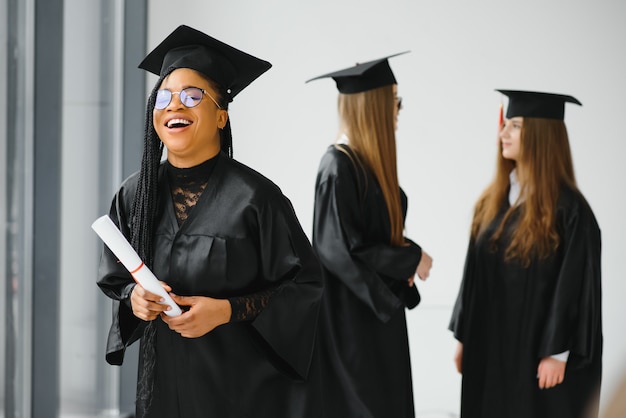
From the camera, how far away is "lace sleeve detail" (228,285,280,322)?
83.4 inches

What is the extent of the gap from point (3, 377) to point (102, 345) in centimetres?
153

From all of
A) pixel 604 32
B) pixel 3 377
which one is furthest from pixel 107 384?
pixel 604 32

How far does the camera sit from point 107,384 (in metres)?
5.50

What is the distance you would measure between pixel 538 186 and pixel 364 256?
1010 mm

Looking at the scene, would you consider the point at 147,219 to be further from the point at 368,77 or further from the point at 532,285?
the point at 532,285

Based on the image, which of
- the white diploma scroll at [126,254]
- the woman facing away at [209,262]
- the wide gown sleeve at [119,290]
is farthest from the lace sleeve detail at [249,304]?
the wide gown sleeve at [119,290]

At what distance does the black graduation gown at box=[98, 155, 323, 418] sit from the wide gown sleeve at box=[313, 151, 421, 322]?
4.50 feet

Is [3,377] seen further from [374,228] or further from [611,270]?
[611,270]

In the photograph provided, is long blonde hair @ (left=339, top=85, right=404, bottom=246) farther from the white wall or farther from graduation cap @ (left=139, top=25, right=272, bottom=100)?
the white wall

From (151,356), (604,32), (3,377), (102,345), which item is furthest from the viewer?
(604,32)

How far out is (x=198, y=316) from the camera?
204cm

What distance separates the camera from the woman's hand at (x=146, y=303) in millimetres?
1996

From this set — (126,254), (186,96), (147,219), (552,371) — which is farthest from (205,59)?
(552,371)

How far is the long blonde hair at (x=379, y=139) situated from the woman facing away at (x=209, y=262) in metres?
1.49
